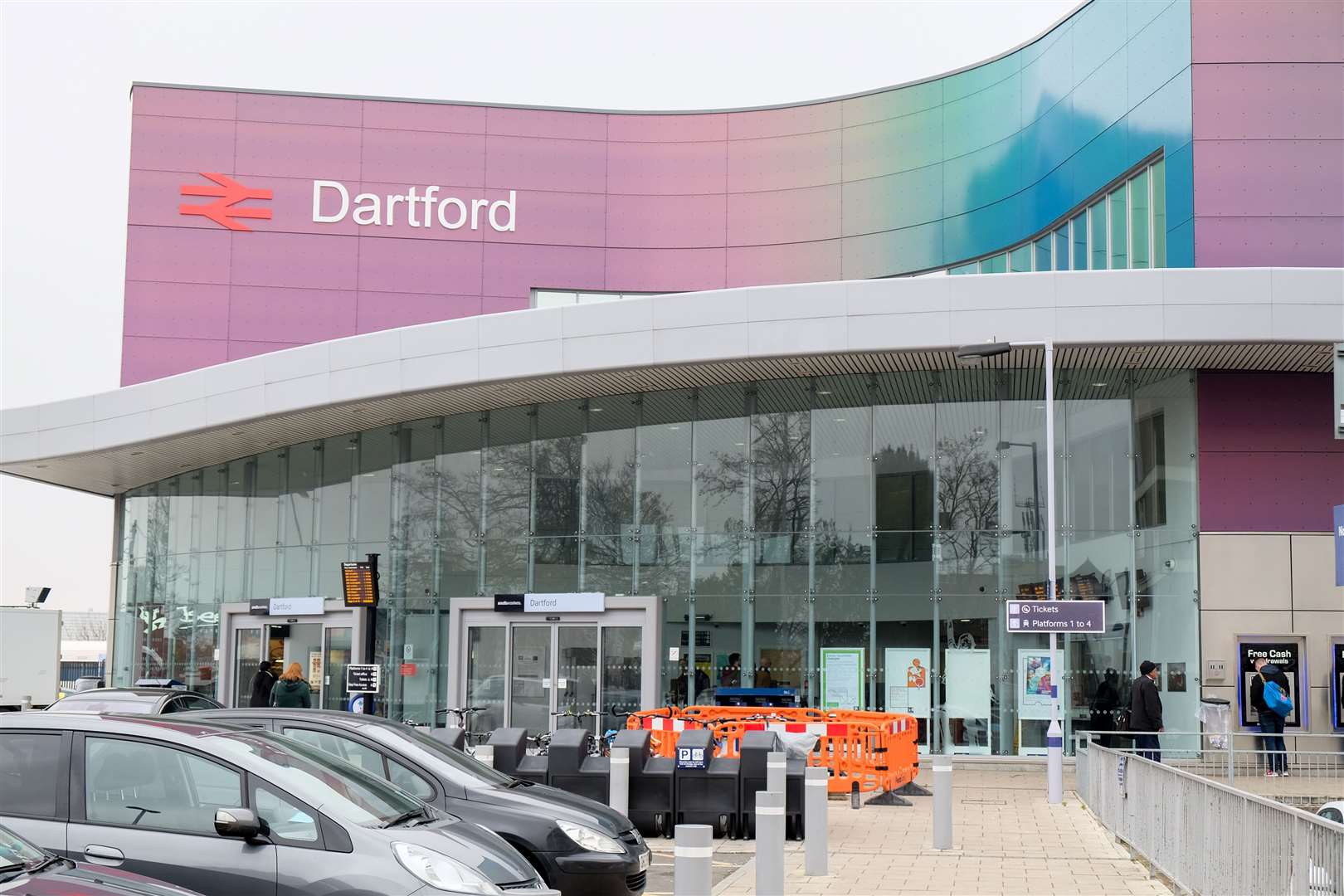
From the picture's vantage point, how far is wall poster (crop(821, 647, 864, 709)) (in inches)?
1007

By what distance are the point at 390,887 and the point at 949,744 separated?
61.4ft

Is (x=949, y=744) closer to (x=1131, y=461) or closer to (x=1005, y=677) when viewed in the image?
(x=1005, y=677)

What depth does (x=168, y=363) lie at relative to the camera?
34.6 metres

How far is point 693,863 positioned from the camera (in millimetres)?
9047

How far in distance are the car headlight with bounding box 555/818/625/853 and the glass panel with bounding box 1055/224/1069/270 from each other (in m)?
22.1

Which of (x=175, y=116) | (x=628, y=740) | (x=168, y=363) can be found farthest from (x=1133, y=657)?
(x=175, y=116)

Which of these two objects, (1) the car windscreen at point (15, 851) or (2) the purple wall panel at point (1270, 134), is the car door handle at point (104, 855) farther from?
(2) the purple wall panel at point (1270, 134)

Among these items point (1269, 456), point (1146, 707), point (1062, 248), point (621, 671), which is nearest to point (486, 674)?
point (621, 671)

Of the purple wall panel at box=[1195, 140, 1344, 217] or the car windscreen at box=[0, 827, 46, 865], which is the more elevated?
the purple wall panel at box=[1195, 140, 1344, 217]

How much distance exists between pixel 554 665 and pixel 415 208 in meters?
12.7

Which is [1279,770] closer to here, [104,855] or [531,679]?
[531,679]

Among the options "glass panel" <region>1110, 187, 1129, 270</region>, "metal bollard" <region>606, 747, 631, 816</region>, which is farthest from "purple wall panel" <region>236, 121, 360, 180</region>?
"metal bollard" <region>606, 747, 631, 816</region>

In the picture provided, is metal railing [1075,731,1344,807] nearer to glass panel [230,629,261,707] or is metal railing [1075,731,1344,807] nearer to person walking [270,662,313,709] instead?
person walking [270,662,313,709]

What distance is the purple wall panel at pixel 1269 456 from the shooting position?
78.9 feet
